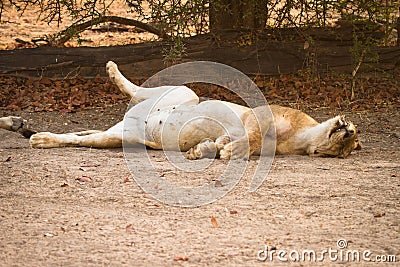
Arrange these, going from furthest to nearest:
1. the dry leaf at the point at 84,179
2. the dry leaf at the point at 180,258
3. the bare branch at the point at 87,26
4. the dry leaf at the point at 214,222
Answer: the bare branch at the point at 87,26 < the dry leaf at the point at 84,179 < the dry leaf at the point at 214,222 < the dry leaf at the point at 180,258

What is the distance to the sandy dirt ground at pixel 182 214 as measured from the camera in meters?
3.44

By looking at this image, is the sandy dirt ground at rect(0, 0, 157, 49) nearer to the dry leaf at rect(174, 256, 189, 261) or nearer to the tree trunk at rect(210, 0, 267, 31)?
the tree trunk at rect(210, 0, 267, 31)

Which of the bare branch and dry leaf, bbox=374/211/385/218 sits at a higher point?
the bare branch

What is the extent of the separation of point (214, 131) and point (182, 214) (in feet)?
5.46

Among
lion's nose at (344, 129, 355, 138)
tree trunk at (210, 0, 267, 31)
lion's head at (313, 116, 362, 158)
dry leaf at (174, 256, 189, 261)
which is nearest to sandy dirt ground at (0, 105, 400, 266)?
dry leaf at (174, 256, 189, 261)

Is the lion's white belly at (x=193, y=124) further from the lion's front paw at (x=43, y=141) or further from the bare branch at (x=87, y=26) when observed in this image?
the bare branch at (x=87, y=26)

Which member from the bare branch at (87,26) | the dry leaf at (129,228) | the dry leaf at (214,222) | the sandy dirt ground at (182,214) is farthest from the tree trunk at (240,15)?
the dry leaf at (129,228)

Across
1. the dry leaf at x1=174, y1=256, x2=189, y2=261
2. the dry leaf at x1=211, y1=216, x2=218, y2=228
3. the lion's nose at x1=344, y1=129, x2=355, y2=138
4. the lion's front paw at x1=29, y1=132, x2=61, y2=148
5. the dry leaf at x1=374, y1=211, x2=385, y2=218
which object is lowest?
the dry leaf at x1=374, y1=211, x2=385, y2=218

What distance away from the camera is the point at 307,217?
4.13m

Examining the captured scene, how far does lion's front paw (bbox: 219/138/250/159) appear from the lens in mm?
5574

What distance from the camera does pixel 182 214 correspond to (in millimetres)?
4176

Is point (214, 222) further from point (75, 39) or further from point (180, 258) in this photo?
point (75, 39)

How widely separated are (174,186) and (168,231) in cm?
104

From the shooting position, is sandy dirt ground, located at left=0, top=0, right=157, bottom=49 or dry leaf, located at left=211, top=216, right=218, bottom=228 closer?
dry leaf, located at left=211, top=216, right=218, bottom=228
